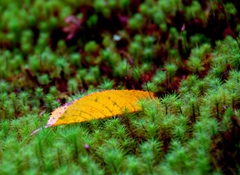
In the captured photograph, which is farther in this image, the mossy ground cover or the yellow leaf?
the yellow leaf

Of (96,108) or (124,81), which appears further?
(124,81)

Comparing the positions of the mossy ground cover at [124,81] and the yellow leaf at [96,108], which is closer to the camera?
the mossy ground cover at [124,81]

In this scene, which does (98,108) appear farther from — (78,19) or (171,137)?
A: (78,19)

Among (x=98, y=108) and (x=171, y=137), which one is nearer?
(x=171, y=137)

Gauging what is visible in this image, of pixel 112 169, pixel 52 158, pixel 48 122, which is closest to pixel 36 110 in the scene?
pixel 48 122
